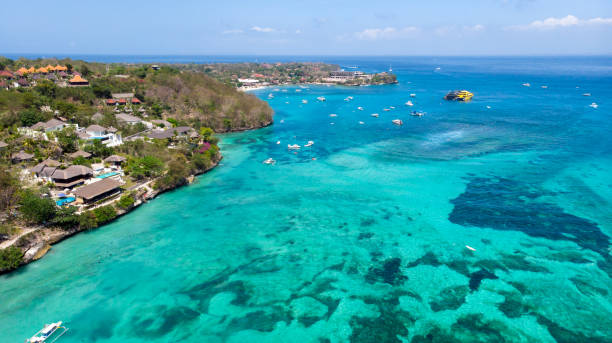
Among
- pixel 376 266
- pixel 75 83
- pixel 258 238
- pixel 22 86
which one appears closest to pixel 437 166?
pixel 376 266

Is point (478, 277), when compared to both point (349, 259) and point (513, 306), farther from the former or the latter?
point (349, 259)

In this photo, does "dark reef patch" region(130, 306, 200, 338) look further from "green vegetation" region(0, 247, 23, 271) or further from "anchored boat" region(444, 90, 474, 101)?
"anchored boat" region(444, 90, 474, 101)

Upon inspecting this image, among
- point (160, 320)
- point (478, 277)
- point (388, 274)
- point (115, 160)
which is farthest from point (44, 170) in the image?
point (478, 277)

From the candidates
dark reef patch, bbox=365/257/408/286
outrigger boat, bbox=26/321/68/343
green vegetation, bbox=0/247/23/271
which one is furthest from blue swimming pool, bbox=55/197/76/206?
dark reef patch, bbox=365/257/408/286

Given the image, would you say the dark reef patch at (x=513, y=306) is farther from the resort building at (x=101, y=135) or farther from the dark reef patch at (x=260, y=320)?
the resort building at (x=101, y=135)

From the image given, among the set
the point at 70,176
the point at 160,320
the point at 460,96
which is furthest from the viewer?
the point at 460,96

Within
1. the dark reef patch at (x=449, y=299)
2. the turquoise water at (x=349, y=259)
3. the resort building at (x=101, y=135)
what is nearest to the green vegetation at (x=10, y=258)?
the turquoise water at (x=349, y=259)
